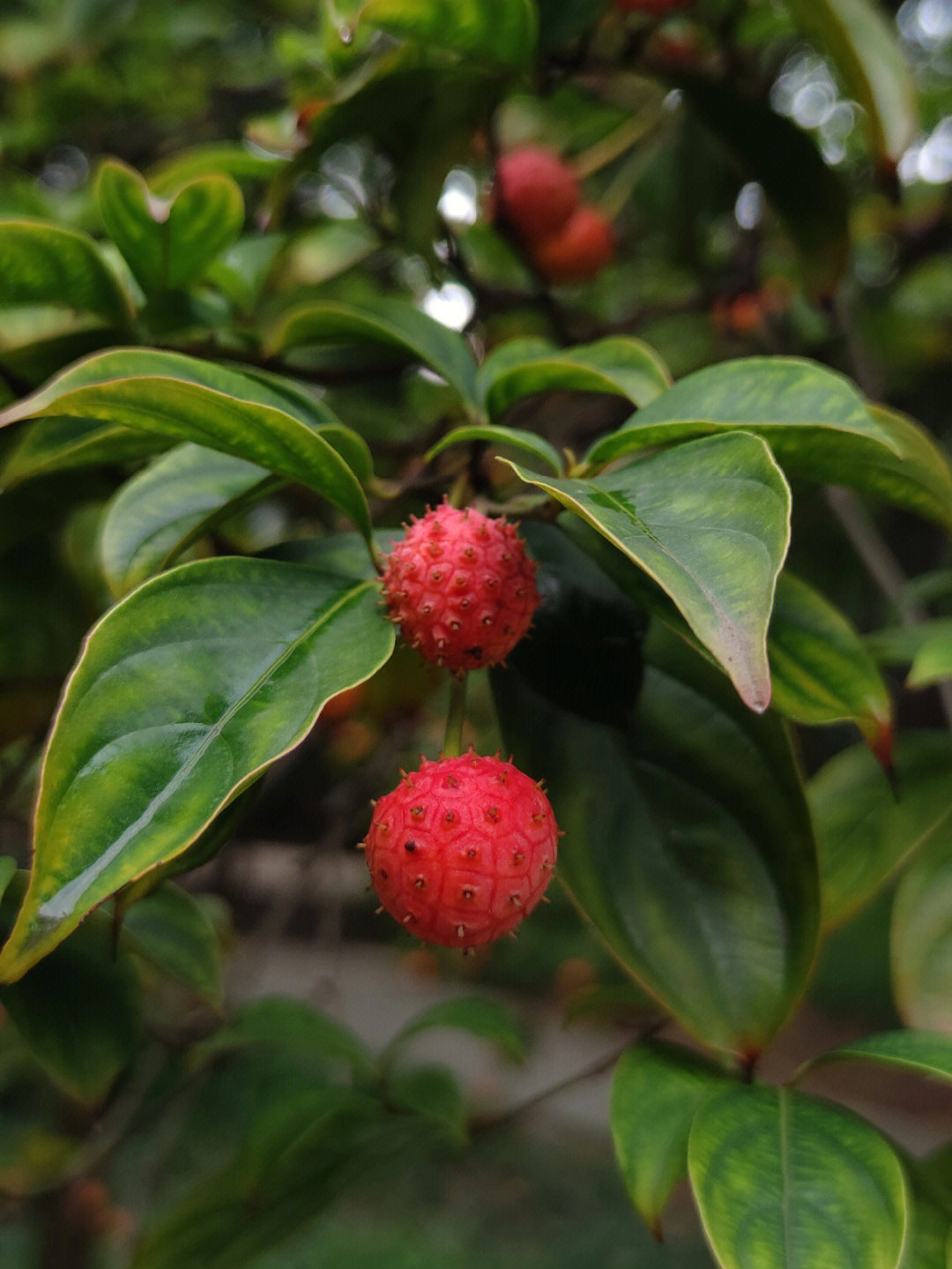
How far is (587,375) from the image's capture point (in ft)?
1.61

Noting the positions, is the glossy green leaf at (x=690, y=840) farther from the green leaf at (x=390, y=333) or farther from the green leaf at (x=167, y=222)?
the green leaf at (x=167, y=222)

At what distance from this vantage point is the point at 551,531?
1.82 ft

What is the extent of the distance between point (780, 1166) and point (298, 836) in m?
1.27

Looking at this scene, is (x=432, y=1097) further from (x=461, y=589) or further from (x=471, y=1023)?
(x=461, y=589)

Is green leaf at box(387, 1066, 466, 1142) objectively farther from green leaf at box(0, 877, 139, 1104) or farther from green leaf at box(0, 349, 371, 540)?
green leaf at box(0, 349, 371, 540)

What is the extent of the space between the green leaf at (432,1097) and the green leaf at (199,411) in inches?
23.3

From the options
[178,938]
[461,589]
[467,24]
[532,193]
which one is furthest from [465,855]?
[532,193]

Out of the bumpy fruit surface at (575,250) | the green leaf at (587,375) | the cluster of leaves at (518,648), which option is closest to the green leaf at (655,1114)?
the cluster of leaves at (518,648)

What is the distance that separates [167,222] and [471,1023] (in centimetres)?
74

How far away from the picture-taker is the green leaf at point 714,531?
31 cm

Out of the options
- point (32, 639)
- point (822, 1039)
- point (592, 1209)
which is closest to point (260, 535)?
point (32, 639)

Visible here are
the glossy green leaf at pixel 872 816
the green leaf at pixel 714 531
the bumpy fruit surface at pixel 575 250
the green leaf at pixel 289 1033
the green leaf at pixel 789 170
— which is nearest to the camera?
the green leaf at pixel 714 531

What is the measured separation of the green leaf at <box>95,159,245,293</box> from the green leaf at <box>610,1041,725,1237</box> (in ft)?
1.82

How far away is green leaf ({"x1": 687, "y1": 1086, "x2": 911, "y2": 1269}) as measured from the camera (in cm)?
39
